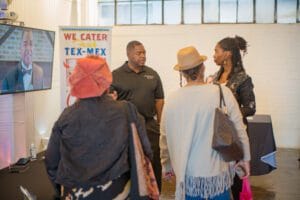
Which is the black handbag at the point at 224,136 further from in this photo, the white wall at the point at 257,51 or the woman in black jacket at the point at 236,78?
the white wall at the point at 257,51

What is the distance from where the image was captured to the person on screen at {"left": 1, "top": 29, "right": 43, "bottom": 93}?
3724 mm

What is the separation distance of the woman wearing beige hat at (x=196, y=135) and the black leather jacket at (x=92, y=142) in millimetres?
423

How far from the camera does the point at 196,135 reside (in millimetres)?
2102

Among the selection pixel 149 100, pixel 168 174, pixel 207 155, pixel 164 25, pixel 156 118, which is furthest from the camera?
pixel 164 25

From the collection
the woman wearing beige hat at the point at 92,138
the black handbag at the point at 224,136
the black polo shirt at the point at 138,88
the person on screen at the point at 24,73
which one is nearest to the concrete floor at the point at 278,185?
the black polo shirt at the point at 138,88

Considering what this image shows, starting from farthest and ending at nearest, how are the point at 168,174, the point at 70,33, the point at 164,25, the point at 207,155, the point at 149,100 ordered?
the point at 164,25
the point at 70,33
the point at 149,100
the point at 168,174
the point at 207,155

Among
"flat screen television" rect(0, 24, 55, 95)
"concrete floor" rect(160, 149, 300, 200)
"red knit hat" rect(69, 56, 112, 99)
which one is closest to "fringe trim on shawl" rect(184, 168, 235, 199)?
"red knit hat" rect(69, 56, 112, 99)

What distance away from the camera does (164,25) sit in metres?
6.68

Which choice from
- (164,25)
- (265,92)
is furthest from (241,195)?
(164,25)

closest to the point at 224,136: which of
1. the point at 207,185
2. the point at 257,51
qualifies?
the point at 207,185

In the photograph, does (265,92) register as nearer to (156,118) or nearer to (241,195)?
(156,118)

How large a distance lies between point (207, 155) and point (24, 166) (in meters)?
1.77

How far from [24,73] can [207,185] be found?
2572mm

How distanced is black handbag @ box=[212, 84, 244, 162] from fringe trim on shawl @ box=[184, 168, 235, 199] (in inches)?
4.6
